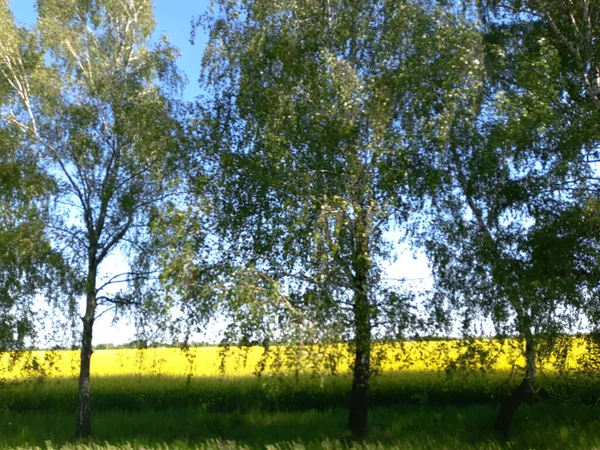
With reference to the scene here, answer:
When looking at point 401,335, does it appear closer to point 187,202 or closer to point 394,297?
point 394,297

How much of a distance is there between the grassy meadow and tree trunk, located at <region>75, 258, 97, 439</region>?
63 cm

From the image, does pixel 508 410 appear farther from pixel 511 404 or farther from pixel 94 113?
pixel 94 113

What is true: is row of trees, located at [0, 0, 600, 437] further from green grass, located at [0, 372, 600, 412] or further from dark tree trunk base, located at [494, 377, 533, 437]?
green grass, located at [0, 372, 600, 412]

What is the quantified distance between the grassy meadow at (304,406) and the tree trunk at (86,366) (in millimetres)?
633

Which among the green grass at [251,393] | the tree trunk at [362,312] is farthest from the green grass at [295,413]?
the tree trunk at [362,312]

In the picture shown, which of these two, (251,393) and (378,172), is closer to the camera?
(378,172)

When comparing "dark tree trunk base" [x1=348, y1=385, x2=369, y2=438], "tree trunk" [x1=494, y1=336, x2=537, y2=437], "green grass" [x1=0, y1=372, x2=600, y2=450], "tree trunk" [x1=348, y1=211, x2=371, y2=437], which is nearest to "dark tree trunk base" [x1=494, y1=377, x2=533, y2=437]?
"tree trunk" [x1=494, y1=336, x2=537, y2=437]

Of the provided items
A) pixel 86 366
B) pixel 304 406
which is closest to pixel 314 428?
pixel 304 406

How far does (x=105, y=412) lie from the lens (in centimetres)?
2683

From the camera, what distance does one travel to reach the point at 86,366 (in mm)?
21922

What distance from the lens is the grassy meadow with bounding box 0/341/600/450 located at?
17.9 m

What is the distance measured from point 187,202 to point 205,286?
3.04 meters

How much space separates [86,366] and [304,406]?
26.5ft

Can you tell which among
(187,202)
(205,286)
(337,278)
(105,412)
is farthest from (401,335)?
(105,412)
